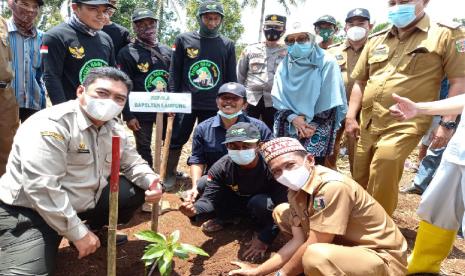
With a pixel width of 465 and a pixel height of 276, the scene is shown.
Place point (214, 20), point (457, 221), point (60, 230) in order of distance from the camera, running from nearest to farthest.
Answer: point (60, 230) → point (457, 221) → point (214, 20)

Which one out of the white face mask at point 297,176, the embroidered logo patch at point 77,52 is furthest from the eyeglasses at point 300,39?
the embroidered logo patch at point 77,52

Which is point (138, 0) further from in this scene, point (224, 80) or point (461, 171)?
point (461, 171)

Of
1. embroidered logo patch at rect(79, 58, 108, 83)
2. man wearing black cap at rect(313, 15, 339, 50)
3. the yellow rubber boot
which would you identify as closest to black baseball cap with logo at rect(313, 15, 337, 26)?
man wearing black cap at rect(313, 15, 339, 50)

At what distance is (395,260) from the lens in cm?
237

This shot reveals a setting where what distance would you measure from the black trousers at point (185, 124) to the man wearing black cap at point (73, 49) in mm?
1074

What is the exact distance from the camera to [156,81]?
14.3 feet

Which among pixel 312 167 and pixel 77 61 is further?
pixel 77 61


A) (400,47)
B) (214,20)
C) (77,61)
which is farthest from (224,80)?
(400,47)

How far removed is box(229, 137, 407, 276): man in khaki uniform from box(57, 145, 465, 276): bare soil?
2.03 ft

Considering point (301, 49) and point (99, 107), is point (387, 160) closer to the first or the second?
point (301, 49)

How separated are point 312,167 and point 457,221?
1.12 metres

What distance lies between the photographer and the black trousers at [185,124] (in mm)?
4336

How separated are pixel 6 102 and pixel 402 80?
11.2 feet

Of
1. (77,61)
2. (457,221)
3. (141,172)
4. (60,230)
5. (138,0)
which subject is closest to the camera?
(60,230)
